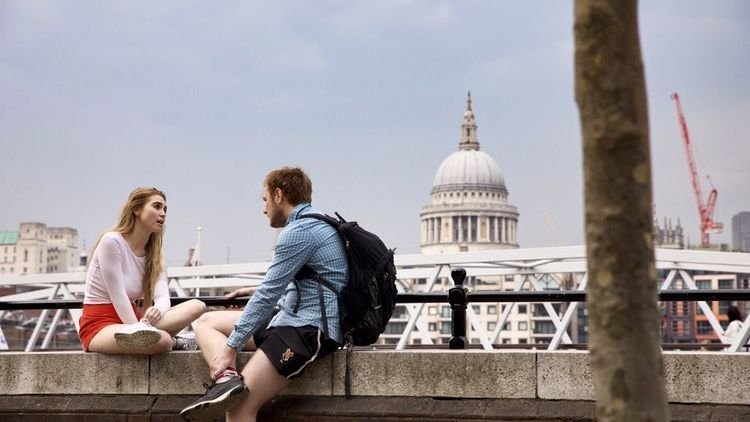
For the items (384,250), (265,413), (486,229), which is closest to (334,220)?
(384,250)

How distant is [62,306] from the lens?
8.08 meters

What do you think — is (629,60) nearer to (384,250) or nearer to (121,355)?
(384,250)

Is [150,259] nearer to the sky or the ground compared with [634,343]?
nearer to the sky

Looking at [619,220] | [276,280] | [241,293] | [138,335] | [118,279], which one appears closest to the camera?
[619,220]

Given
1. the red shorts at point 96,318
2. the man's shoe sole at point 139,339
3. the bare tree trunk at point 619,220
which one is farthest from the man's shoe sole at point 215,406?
the bare tree trunk at point 619,220

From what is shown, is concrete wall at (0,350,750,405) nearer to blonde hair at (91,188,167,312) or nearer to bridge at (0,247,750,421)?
bridge at (0,247,750,421)

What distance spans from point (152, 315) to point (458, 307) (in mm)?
1739

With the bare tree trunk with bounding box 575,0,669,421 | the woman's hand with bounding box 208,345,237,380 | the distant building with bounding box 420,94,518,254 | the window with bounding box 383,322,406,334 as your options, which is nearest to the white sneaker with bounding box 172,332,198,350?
the woman's hand with bounding box 208,345,237,380

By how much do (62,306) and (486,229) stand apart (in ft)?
539

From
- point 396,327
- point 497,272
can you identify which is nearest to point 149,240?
point 497,272

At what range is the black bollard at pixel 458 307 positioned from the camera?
6.78 metres

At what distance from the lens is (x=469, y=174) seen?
177 m

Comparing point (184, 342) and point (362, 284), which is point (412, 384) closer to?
point (362, 284)

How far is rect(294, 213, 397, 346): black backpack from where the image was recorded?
20.7ft
